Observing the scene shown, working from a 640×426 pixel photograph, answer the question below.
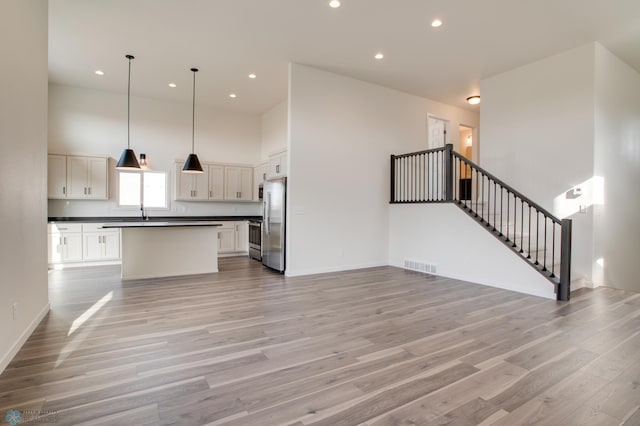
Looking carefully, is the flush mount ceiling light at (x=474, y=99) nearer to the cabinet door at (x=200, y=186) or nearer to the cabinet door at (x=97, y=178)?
the cabinet door at (x=200, y=186)

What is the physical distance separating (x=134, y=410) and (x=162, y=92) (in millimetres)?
6788

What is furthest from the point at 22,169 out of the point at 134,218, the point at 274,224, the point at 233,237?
the point at 233,237

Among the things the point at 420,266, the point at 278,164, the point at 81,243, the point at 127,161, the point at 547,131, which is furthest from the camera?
the point at 278,164

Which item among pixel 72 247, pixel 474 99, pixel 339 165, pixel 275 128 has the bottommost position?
pixel 72 247

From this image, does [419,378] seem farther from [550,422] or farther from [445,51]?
[445,51]

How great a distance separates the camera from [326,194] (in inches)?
235

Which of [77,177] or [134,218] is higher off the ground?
[77,177]

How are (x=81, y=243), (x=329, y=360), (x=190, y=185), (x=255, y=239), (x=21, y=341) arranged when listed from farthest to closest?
(x=190, y=185) → (x=255, y=239) → (x=81, y=243) → (x=21, y=341) → (x=329, y=360)

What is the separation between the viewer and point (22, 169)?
8.91 feet

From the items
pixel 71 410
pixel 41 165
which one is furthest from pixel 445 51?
pixel 71 410

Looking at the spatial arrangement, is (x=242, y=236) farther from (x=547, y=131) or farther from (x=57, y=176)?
(x=547, y=131)

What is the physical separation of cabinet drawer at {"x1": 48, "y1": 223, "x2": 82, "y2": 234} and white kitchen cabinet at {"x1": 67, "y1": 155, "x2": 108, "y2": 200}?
651 mm

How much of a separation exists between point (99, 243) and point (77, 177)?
1.43 m

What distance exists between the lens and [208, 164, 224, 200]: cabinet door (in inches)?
311
